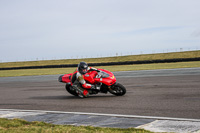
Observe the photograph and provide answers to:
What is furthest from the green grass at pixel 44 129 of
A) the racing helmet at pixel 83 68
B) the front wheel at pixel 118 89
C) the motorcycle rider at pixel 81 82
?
the front wheel at pixel 118 89

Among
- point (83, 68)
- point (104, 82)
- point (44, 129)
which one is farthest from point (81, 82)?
point (44, 129)

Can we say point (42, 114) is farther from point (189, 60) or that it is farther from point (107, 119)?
point (189, 60)

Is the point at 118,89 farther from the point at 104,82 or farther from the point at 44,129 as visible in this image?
the point at 44,129

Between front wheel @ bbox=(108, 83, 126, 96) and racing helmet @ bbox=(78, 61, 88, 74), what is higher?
racing helmet @ bbox=(78, 61, 88, 74)

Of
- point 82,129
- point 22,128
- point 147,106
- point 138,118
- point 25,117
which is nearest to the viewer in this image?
point 82,129

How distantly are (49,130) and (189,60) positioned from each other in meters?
38.4

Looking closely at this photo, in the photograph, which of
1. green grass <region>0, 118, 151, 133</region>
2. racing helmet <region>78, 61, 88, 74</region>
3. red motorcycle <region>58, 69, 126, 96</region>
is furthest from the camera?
racing helmet <region>78, 61, 88, 74</region>

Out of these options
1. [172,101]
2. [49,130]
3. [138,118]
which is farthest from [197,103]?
[49,130]

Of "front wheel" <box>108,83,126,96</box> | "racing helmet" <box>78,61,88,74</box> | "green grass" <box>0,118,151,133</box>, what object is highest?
"racing helmet" <box>78,61,88,74</box>

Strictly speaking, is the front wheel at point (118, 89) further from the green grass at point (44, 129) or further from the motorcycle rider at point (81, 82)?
the green grass at point (44, 129)

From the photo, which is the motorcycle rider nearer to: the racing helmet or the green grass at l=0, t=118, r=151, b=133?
the racing helmet

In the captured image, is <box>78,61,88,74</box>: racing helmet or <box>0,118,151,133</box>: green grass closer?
<box>0,118,151,133</box>: green grass

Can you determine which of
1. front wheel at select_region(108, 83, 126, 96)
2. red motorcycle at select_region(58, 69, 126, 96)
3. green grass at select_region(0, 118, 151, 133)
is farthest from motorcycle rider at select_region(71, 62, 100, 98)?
green grass at select_region(0, 118, 151, 133)

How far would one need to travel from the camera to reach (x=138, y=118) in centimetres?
622
